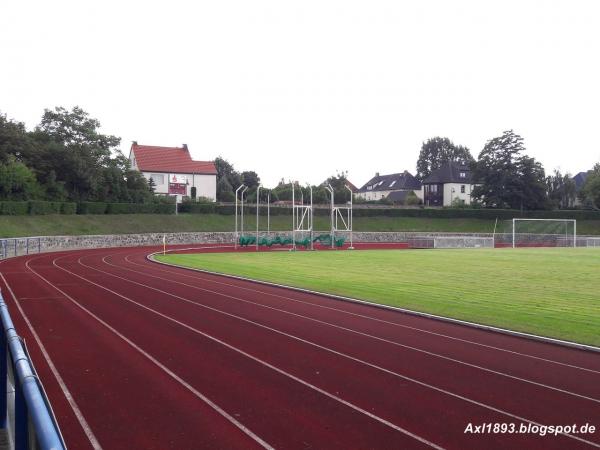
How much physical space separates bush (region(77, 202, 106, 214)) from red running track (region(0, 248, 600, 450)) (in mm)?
44266

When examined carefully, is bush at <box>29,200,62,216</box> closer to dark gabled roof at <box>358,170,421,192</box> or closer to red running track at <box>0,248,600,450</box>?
red running track at <box>0,248,600,450</box>

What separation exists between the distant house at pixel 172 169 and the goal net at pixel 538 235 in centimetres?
3850

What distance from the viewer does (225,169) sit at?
11706 cm

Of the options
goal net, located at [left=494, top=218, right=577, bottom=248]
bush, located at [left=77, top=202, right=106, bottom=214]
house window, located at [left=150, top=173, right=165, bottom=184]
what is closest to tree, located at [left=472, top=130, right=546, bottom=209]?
goal net, located at [left=494, top=218, right=577, bottom=248]

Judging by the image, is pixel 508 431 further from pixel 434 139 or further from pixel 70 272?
pixel 434 139

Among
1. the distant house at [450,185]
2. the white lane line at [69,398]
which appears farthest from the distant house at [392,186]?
the white lane line at [69,398]

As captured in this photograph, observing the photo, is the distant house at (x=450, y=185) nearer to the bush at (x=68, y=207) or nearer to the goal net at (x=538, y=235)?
the goal net at (x=538, y=235)

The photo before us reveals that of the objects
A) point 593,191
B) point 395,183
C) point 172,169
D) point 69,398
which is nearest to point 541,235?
point 593,191

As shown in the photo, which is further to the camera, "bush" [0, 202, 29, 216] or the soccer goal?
the soccer goal

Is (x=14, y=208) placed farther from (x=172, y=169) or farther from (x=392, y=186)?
(x=392, y=186)

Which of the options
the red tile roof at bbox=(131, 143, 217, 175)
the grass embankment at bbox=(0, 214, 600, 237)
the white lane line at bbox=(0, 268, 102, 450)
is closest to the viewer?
the white lane line at bbox=(0, 268, 102, 450)

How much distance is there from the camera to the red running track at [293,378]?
6.89 metres

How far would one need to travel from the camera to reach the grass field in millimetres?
14695

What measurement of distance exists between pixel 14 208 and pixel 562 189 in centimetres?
9046
